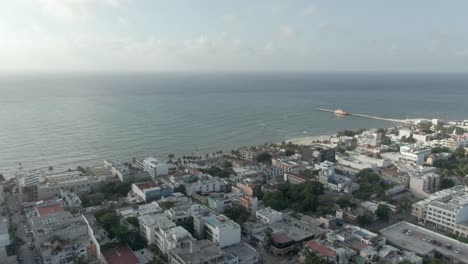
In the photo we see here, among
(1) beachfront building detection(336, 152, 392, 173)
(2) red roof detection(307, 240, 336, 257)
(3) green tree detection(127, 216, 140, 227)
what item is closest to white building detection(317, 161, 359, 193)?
(1) beachfront building detection(336, 152, 392, 173)

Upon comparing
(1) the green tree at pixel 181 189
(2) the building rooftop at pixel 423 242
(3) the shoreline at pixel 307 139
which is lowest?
(3) the shoreline at pixel 307 139

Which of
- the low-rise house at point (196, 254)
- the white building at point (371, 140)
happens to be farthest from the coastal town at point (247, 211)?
the white building at point (371, 140)

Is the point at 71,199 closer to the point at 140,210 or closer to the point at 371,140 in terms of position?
the point at 140,210

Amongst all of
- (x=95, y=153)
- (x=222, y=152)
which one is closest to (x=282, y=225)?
(x=222, y=152)

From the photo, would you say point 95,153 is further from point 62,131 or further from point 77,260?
point 77,260

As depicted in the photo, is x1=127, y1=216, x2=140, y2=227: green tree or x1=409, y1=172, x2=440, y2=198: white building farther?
x1=409, y1=172, x2=440, y2=198: white building

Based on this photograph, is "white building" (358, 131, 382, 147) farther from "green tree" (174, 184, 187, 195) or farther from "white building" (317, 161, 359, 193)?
"green tree" (174, 184, 187, 195)

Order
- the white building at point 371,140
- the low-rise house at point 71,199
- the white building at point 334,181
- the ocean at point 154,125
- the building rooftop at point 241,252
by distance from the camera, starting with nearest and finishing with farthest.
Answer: the building rooftop at point 241,252 < the low-rise house at point 71,199 < the white building at point 334,181 < the ocean at point 154,125 < the white building at point 371,140

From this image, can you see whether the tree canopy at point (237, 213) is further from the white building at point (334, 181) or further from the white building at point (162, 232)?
the white building at point (334, 181)
